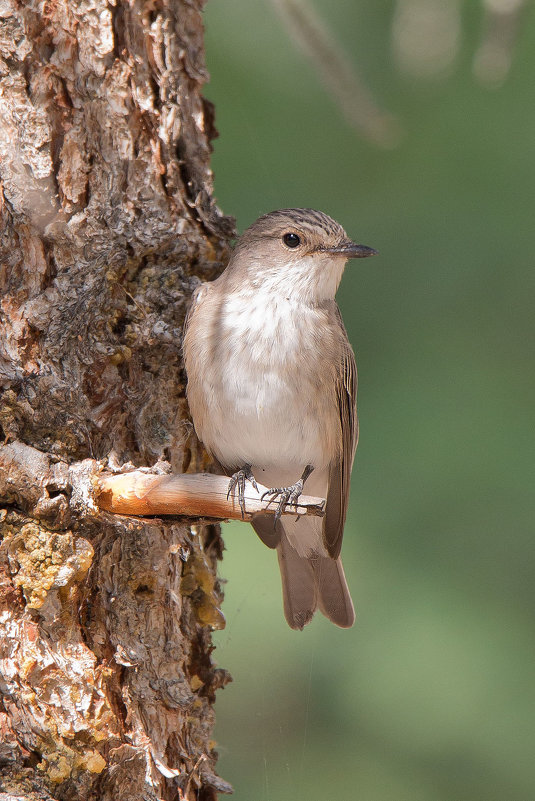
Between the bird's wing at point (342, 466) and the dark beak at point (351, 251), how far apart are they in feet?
0.73

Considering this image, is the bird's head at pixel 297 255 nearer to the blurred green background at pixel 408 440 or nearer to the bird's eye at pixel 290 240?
the bird's eye at pixel 290 240

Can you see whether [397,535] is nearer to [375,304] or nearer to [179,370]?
[375,304]

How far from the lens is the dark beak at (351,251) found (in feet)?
10.9

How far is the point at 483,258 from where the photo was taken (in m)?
4.76

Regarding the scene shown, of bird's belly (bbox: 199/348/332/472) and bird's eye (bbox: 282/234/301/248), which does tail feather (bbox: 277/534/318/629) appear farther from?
bird's eye (bbox: 282/234/301/248)

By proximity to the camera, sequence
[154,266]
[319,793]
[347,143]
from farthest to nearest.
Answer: [347,143], [319,793], [154,266]

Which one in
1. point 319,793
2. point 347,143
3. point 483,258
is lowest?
point 319,793

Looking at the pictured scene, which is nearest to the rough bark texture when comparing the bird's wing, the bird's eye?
the bird's eye

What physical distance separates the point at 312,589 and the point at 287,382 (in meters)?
0.88

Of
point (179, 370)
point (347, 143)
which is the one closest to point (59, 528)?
point (179, 370)

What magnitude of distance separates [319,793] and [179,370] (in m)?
2.07

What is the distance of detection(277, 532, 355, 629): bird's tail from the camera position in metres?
3.41

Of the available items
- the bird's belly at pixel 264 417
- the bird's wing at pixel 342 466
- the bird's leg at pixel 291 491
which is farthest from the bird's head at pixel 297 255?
the bird's leg at pixel 291 491

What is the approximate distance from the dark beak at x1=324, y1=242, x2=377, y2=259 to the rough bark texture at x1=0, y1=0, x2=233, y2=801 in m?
0.49
